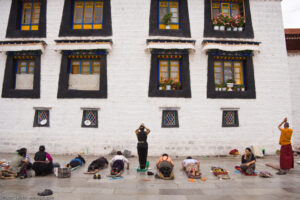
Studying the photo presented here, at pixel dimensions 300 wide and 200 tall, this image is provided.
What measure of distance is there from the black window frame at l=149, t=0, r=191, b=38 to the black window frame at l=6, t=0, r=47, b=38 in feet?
20.4

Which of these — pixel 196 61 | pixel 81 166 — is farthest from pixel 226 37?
pixel 81 166

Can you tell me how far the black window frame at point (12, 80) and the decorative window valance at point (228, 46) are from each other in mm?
9318

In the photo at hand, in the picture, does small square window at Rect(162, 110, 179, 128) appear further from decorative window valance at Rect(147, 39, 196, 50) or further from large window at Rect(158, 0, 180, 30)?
large window at Rect(158, 0, 180, 30)

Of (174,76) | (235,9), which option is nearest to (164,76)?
(174,76)

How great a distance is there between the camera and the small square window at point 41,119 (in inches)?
437

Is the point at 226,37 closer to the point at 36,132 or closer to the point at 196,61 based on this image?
the point at 196,61

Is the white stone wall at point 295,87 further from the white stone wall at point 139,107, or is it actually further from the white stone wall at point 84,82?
the white stone wall at point 84,82

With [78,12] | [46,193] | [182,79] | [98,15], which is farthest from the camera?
[78,12]

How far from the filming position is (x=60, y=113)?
36.4 feet

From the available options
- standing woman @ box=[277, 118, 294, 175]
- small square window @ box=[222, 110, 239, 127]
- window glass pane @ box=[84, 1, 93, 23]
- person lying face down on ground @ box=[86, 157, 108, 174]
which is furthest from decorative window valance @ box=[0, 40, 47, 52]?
standing woman @ box=[277, 118, 294, 175]

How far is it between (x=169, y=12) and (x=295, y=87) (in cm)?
908

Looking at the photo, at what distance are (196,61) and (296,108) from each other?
7022mm

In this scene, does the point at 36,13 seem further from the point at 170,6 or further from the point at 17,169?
the point at 17,169

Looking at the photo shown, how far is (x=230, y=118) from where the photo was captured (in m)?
11.3
